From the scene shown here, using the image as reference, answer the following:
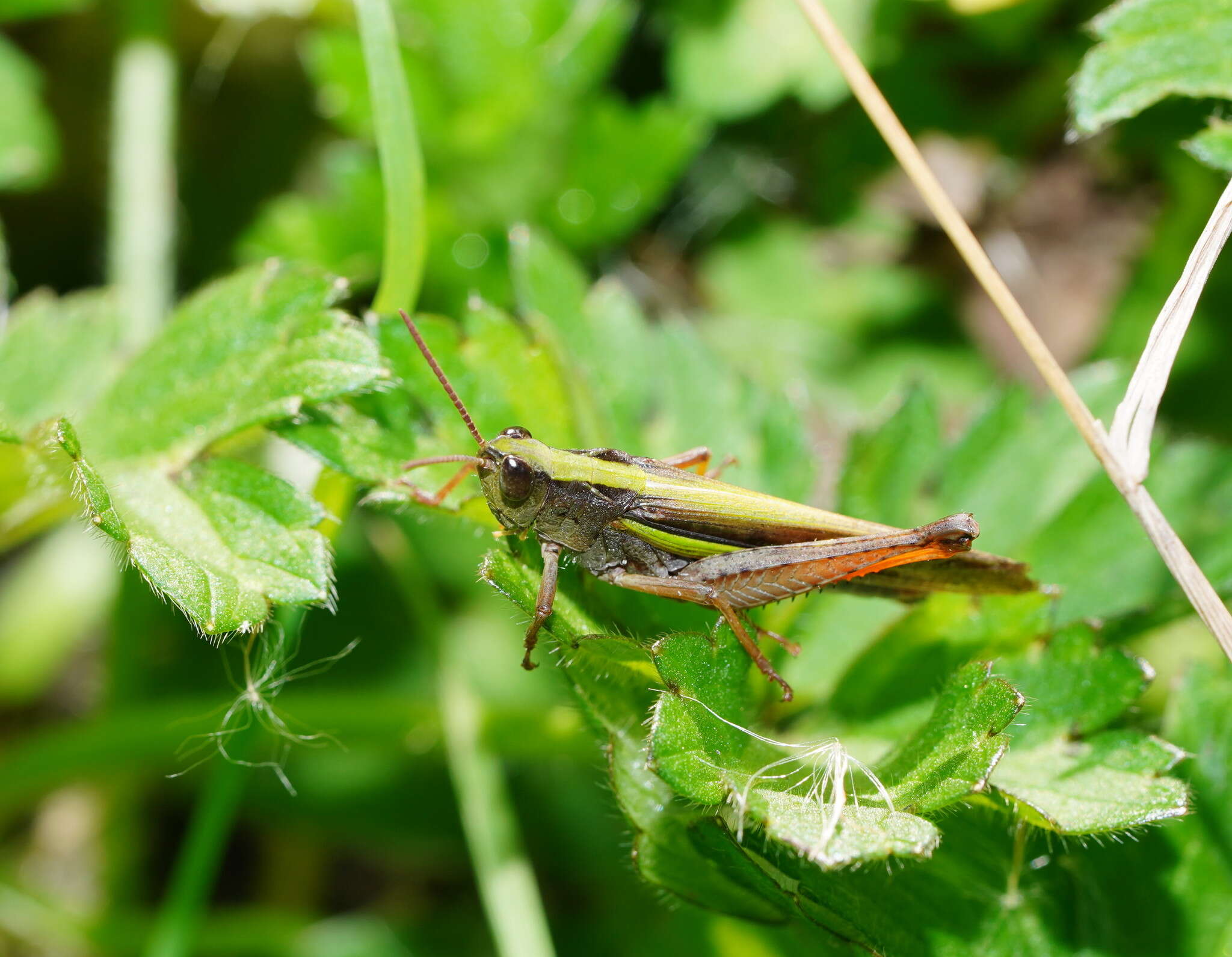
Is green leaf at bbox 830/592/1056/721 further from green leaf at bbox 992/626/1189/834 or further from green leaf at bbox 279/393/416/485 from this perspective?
green leaf at bbox 279/393/416/485

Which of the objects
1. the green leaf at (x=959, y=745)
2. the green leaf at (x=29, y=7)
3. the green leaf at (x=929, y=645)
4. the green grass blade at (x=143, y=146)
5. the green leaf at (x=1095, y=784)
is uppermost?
the green leaf at (x=29, y=7)

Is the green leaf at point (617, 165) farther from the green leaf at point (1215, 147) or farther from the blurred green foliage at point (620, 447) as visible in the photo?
the green leaf at point (1215, 147)

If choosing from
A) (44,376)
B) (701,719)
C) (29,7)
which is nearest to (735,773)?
(701,719)

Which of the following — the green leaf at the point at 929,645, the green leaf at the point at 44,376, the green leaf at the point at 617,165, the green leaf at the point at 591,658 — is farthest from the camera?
the green leaf at the point at 617,165

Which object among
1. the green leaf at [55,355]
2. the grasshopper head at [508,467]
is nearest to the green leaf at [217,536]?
the grasshopper head at [508,467]

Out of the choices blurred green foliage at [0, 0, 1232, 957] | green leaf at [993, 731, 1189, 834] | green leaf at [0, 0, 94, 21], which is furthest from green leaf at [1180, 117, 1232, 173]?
Answer: green leaf at [0, 0, 94, 21]

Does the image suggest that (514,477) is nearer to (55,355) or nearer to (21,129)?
(55,355)

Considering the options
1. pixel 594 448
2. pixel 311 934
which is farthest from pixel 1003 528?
pixel 311 934

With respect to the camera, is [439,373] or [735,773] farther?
[439,373]
